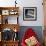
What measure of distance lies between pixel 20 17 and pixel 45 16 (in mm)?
1037

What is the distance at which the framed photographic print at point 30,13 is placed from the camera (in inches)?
225

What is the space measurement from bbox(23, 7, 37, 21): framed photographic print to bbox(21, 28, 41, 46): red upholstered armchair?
1.44 ft

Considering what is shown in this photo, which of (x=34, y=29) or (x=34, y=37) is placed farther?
(x=34, y=29)

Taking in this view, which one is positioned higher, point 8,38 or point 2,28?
point 2,28

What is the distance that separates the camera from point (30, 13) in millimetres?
5762

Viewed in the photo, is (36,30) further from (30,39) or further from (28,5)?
(28,5)

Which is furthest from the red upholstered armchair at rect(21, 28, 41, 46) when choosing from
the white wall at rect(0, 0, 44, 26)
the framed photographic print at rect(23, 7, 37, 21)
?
the framed photographic print at rect(23, 7, 37, 21)

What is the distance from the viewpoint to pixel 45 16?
518 cm

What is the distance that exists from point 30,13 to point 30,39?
1.07m

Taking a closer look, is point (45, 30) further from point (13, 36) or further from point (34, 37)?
point (13, 36)

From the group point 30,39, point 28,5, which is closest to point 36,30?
point 30,39

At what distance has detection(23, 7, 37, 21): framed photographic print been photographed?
225 inches

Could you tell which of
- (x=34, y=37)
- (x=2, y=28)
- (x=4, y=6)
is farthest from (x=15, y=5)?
(x=34, y=37)

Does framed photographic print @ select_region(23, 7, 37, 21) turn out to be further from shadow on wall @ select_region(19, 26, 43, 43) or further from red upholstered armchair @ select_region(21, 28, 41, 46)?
red upholstered armchair @ select_region(21, 28, 41, 46)
